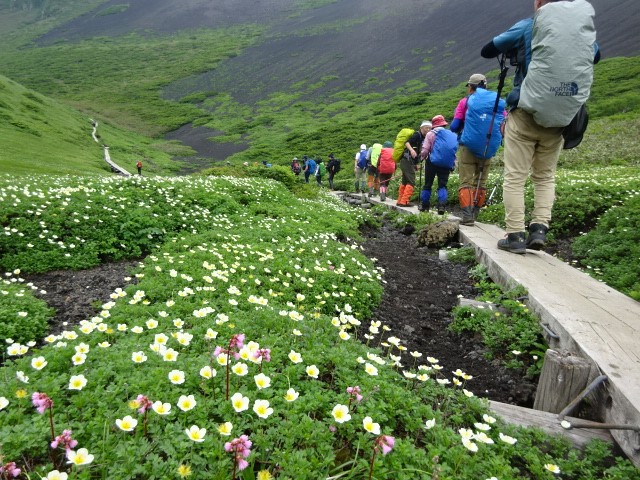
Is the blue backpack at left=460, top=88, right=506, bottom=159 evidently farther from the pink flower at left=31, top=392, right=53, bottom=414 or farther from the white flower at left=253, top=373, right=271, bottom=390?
the pink flower at left=31, top=392, right=53, bottom=414

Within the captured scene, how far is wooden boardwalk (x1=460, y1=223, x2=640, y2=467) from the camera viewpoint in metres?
2.80

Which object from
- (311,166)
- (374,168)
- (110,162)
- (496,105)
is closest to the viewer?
(496,105)

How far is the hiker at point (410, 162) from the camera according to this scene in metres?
12.3

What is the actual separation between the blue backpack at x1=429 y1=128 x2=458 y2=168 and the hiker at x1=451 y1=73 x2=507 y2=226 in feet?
2.73

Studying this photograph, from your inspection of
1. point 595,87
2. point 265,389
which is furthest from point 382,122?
point 265,389

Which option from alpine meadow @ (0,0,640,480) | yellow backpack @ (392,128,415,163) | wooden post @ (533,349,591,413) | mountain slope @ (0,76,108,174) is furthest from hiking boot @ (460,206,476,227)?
mountain slope @ (0,76,108,174)

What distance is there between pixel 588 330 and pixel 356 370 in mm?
2329

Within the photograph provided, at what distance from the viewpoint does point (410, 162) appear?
12.6 m

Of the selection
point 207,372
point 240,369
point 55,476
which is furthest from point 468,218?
point 55,476

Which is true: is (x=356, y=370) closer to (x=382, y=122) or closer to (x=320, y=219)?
(x=320, y=219)

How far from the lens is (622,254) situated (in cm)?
664

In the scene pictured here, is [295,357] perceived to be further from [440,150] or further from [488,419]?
[440,150]

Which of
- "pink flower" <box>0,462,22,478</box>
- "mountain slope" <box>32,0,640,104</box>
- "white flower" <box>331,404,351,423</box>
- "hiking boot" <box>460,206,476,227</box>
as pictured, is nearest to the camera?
"pink flower" <box>0,462,22,478</box>

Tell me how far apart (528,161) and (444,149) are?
4385mm
